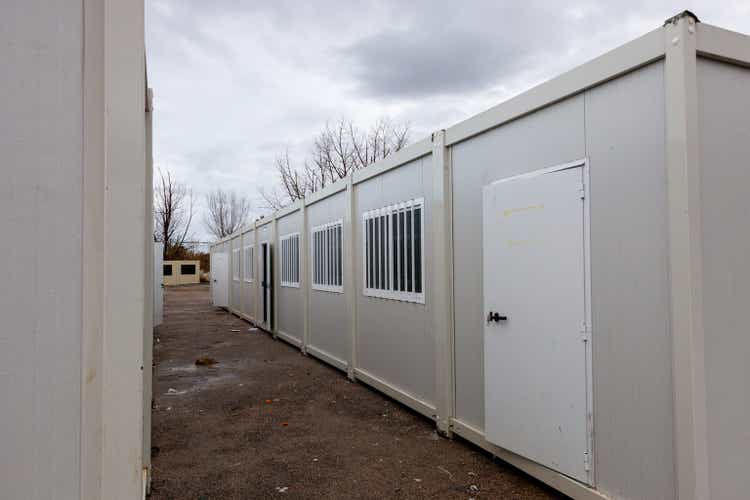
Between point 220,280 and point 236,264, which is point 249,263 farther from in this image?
point 220,280

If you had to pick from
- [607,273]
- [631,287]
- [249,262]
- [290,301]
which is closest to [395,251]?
[607,273]

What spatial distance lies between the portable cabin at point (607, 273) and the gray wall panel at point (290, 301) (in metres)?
5.57

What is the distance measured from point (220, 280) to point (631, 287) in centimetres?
1959

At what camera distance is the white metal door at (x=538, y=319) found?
359cm

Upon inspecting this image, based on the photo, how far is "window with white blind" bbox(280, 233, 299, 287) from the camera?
36.0 ft

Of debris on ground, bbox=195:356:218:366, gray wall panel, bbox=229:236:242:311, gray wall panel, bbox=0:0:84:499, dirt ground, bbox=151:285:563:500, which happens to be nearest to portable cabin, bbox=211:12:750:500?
dirt ground, bbox=151:285:563:500

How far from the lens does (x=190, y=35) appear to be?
24.4 ft

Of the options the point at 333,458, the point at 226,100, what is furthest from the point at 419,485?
the point at 226,100

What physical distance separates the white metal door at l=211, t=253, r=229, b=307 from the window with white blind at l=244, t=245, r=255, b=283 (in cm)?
382

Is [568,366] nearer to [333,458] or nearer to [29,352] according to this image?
[333,458]

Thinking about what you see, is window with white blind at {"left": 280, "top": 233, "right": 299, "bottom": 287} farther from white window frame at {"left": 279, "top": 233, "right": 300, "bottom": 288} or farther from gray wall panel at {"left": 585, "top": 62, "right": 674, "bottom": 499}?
gray wall panel at {"left": 585, "top": 62, "right": 674, "bottom": 499}

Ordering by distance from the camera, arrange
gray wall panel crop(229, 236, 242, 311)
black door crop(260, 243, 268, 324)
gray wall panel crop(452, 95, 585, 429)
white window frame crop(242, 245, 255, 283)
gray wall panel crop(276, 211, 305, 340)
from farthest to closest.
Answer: gray wall panel crop(229, 236, 242, 311) < white window frame crop(242, 245, 255, 283) < black door crop(260, 243, 268, 324) < gray wall panel crop(276, 211, 305, 340) < gray wall panel crop(452, 95, 585, 429)

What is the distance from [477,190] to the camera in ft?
15.6

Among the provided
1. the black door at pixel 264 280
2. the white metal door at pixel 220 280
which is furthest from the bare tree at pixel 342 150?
the black door at pixel 264 280
